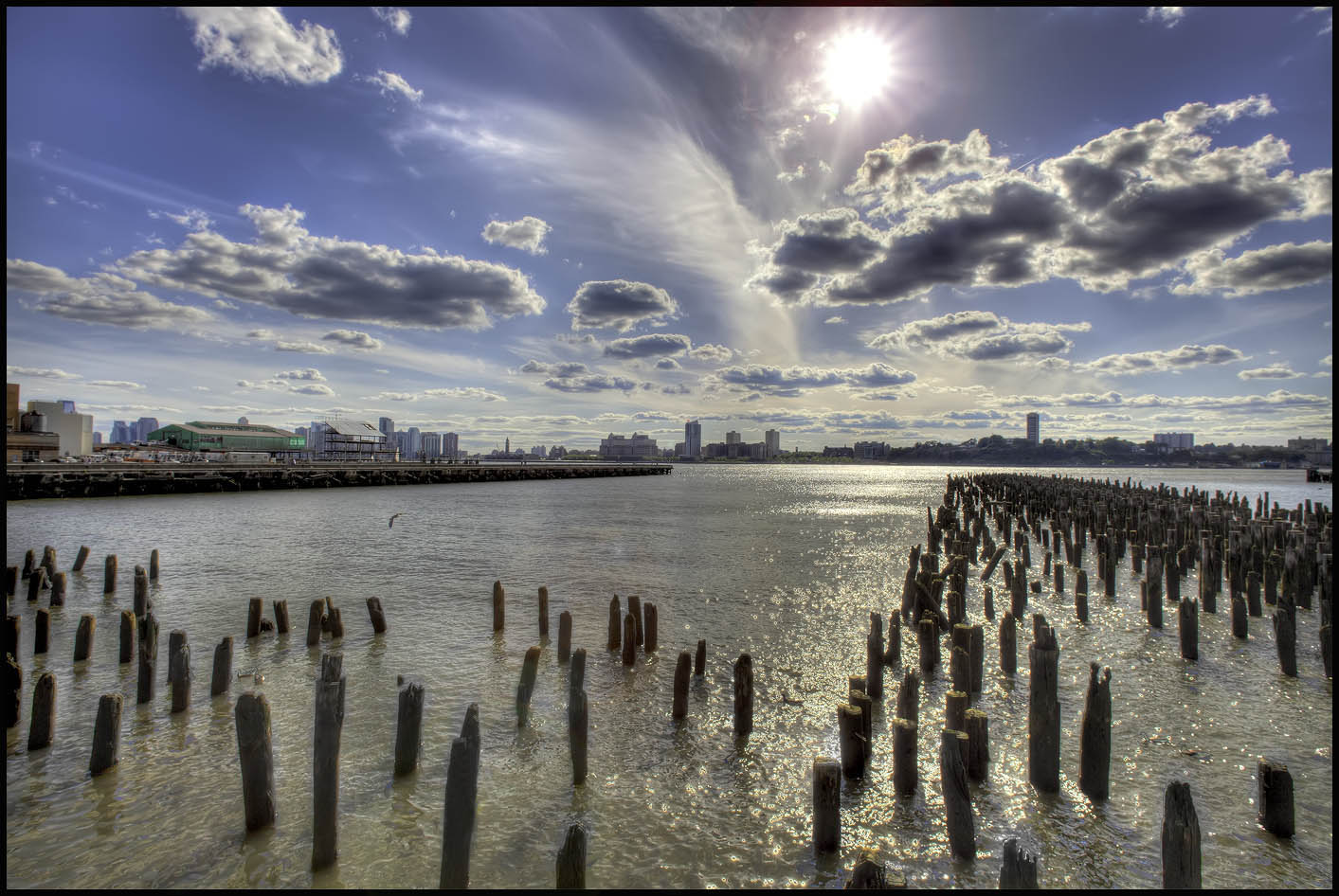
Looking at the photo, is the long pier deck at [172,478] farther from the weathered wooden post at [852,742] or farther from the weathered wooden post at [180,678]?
the weathered wooden post at [852,742]

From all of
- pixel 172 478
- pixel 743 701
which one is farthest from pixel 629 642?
pixel 172 478

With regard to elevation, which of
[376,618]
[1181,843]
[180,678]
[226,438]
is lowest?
[376,618]

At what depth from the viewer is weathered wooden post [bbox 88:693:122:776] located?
7543 millimetres

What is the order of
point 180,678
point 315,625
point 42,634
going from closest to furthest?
1. point 180,678
2. point 42,634
3. point 315,625

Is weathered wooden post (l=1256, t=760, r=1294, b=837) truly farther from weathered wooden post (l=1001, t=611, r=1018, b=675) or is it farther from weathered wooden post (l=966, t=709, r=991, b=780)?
weathered wooden post (l=1001, t=611, r=1018, b=675)

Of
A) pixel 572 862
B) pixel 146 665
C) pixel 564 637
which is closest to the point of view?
pixel 572 862

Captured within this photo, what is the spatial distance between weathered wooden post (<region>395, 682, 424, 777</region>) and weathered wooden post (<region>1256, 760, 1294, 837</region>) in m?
9.31

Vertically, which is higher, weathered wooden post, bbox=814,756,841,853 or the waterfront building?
the waterfront building

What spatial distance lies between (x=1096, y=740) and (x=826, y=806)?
11.7 ft

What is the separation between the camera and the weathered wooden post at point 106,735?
7543 mm

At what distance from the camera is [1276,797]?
6.44 meters

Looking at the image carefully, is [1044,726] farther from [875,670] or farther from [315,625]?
[315,625]

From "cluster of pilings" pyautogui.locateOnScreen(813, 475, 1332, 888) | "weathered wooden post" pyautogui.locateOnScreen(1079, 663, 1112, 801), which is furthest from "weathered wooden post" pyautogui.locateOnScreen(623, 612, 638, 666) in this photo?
"weathered wooden post" pyautogui.locateOnScreen(1079, 663, 1112, 801)

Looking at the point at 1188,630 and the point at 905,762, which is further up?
the point at 1188,630
